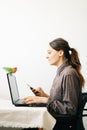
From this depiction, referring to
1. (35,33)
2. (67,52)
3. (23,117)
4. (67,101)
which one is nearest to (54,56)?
(67,52)

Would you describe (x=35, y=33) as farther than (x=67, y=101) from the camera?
Yes

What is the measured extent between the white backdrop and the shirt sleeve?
99cm

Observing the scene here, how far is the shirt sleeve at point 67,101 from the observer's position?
181cm

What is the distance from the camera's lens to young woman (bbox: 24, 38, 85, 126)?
182cm

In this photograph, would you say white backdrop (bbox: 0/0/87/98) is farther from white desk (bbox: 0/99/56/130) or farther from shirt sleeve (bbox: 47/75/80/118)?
white desk (bbox: 0/99/56/130)

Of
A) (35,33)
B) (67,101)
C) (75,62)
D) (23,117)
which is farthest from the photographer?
(35,33)

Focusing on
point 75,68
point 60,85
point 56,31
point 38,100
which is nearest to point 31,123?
point 38,100

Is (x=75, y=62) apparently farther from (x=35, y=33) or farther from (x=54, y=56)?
(x=35, y=33)

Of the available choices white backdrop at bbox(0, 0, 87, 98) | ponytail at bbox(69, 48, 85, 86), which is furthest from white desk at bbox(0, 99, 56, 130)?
white backdrop at bbox(0, 0, 87, 98)

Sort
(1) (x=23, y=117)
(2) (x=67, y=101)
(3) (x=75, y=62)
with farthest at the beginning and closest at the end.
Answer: (3) (x=75, y=62) → (2) (x=67, y=101) → (1) (x=23, y=117)

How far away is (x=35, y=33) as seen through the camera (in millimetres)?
2893

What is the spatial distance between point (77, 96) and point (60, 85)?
148mm

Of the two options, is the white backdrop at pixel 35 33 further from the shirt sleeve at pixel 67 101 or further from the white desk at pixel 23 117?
the white desk at pixel 23 117

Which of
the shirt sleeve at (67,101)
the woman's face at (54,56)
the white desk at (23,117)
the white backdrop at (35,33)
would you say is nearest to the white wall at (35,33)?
the white backdrop at (35,33)
